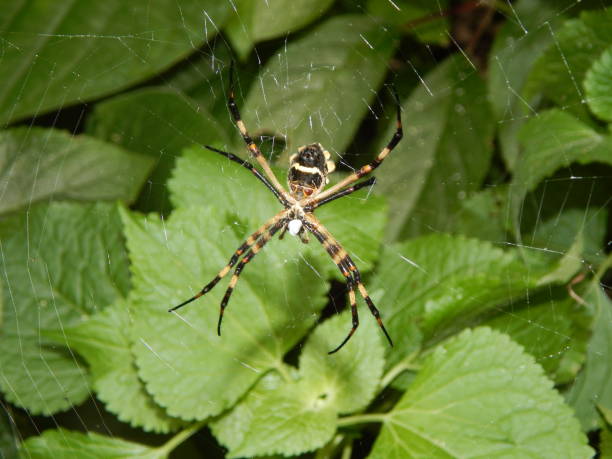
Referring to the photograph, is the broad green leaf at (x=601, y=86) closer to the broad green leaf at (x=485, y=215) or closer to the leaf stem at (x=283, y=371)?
the broad green leaf at (x=485, y=215)

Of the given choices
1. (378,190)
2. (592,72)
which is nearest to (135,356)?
(378,190)

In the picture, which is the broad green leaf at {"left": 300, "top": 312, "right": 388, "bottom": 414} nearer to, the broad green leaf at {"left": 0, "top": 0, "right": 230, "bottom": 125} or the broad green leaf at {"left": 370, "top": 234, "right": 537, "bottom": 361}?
the broad green leaf at {"left": 370, "top": 234, "right": 537, "bottom": 361}

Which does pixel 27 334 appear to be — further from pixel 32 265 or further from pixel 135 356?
pixel 135 356

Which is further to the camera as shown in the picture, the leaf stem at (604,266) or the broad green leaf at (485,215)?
the broad green leaf at (485,215)

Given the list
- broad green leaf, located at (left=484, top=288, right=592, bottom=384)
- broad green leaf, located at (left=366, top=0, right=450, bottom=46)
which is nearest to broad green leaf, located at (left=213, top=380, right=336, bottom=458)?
broad green leaf, located at (left=484, top=288, right=592, bottom=384)

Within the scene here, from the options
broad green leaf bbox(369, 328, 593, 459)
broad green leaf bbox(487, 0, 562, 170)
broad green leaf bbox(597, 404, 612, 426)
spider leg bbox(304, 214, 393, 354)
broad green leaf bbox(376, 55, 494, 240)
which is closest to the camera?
broad green leaf bbox(369, 328, 593, 459)

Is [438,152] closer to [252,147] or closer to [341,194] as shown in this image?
[341,194]

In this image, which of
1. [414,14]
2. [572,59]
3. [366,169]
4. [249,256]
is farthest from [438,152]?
[249,256]

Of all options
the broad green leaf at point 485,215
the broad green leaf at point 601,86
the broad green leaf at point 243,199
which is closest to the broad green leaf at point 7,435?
the broad green leaf at point 243,199
